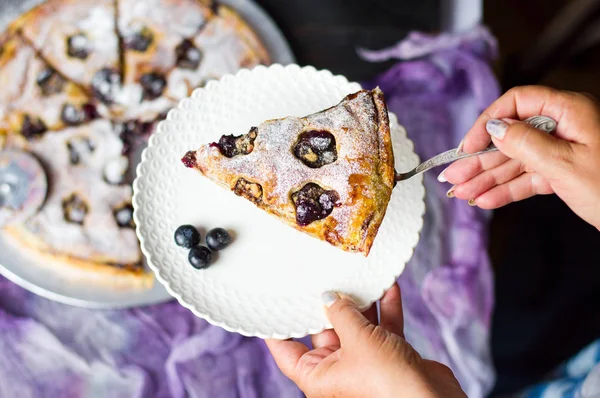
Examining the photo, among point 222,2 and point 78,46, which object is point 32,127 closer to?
point 78,46

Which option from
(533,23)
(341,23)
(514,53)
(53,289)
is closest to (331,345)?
(53,289)

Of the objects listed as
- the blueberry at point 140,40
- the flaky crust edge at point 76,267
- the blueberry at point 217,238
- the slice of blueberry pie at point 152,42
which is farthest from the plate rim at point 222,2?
the blueberry at point 217,238

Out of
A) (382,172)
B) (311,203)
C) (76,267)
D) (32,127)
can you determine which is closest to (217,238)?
(311,203)

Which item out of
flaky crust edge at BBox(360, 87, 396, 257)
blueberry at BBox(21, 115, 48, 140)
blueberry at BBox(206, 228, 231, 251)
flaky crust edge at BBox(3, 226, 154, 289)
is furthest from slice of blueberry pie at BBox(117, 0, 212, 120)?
flaky crust edge at BBox(360, 87, 396, 257)

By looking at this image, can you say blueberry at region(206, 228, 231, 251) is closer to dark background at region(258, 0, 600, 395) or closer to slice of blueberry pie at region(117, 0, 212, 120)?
slice of blueberry pie at region(117, 0, 212, 120)

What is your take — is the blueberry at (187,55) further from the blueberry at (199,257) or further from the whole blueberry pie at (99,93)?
the blueberry at (199,257)

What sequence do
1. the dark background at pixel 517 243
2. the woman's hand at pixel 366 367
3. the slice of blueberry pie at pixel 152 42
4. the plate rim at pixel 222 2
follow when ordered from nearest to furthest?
the woman's hand at pixel 366 367
the plate rim at pixel 222 2
the slice of blueberry pie at pixel 152 42
the dark background at pixel 517 243

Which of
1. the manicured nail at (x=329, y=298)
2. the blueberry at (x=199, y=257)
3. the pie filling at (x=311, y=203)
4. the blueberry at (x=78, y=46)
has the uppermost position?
the blueberry at (x=78, y=46)
